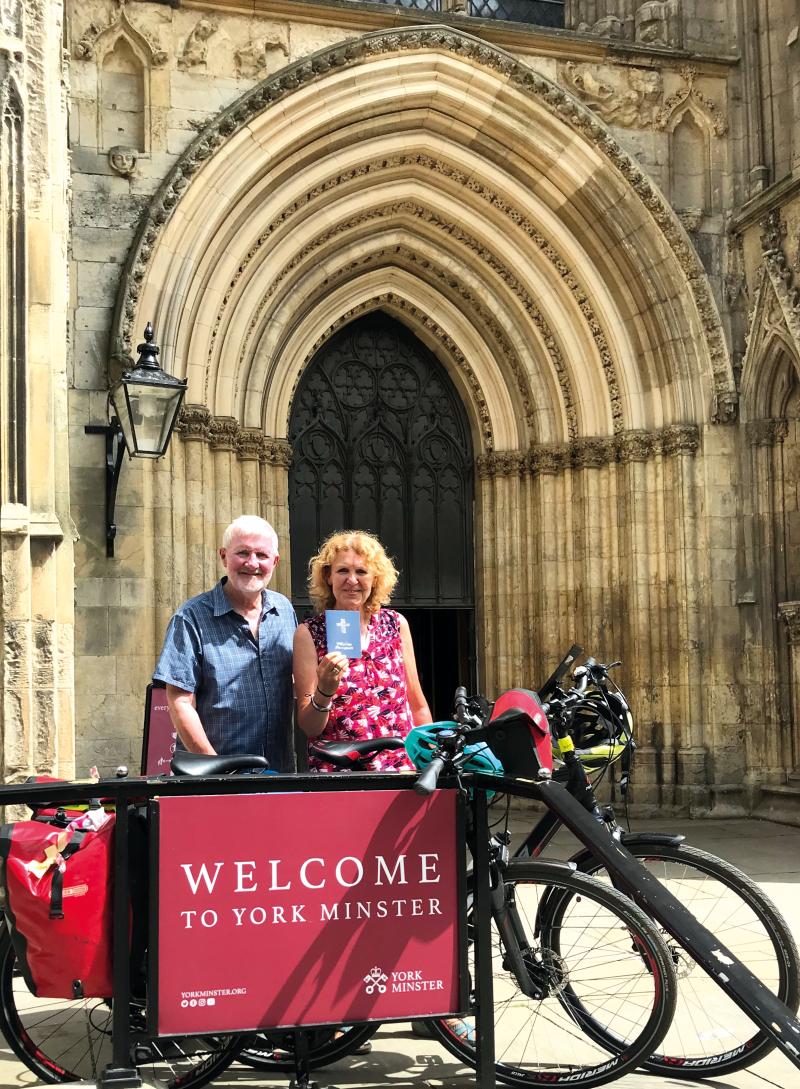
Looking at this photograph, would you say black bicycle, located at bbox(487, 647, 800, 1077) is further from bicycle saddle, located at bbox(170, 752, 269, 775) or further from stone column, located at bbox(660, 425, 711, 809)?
stone column, located at bbox(660, 425, 711, 809)

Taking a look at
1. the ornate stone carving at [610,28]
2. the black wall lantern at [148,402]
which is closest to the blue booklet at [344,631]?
the black wall lantern at [148,402]

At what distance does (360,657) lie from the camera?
13.5 feet

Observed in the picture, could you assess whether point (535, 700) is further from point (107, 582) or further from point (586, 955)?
point (107, 582)

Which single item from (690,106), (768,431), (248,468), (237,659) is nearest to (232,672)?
(237,659)

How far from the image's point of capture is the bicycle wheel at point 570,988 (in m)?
3.62

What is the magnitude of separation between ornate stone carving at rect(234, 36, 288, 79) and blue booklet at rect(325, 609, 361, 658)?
786 cm

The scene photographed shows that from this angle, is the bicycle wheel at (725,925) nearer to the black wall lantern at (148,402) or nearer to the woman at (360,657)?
the woman at (360,657)

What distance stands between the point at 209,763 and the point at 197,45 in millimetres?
8265

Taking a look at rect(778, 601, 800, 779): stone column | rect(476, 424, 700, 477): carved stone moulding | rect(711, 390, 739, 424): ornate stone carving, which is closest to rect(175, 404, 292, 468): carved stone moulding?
rect(476, 424, 700, 477): carved stone moulding

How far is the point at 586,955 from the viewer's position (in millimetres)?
3793

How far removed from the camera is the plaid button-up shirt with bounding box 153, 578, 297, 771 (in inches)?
159

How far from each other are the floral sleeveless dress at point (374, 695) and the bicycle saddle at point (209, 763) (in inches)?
22.5

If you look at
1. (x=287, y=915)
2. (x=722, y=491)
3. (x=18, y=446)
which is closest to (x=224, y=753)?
(x=287, y=915)

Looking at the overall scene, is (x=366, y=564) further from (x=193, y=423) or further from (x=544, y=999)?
(x=193, y=423)
